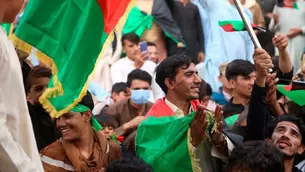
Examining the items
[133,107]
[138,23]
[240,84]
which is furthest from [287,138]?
[138,23]

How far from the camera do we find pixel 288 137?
7613 mm

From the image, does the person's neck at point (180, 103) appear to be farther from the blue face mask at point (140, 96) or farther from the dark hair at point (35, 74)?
the blue face mask at point (140, 96)

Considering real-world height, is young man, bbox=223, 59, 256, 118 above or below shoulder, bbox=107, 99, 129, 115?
above

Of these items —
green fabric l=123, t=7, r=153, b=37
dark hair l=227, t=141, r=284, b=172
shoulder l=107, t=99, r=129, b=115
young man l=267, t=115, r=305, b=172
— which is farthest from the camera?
green fabric l=123, t=7, r=153, b=37

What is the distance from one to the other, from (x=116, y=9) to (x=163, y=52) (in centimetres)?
643

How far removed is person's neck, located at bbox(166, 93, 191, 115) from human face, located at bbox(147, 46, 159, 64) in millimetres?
5228

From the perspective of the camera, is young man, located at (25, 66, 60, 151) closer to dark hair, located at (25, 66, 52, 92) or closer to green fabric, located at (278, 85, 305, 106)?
dark hair, located at (25, 66, 52, 92)

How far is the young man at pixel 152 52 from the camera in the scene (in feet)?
43.0

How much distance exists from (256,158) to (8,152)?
103 inches

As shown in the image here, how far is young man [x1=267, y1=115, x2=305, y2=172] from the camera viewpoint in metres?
7.54

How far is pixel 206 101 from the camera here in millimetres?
10055

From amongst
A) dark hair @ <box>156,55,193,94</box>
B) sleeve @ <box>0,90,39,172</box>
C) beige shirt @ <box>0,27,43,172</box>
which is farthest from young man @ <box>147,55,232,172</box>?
sleeve @ <box>0,90,39,172</box>

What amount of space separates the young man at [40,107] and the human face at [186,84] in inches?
38.3

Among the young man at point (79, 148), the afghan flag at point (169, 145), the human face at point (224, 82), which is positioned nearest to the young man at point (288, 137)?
the afghan flag at point (169, 145)
